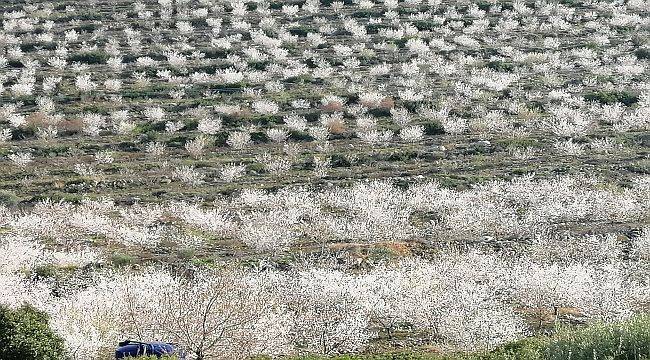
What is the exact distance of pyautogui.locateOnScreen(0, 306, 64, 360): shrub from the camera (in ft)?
46.8

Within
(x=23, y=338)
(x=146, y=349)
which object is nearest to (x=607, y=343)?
(x=146, y=349)

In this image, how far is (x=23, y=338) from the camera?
46.9 feet

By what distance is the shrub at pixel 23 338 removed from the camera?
561 inches

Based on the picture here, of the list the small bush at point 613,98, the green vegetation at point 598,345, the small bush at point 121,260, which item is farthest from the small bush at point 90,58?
the green vegetation at point 598,345

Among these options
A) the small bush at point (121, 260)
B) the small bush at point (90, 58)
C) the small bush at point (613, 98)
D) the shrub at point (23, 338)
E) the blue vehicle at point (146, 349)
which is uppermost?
the small bush at point (90, 58)

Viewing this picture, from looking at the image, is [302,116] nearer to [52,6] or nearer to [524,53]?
[524,53]

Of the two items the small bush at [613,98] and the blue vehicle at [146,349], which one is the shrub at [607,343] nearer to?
the blue vehicle at [146,349]

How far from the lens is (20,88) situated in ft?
127

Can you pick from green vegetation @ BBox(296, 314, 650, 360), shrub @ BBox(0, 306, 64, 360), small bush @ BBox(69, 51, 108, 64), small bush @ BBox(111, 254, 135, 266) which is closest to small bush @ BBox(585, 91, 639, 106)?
small bush @ BBox(111, 254, 135, 266)

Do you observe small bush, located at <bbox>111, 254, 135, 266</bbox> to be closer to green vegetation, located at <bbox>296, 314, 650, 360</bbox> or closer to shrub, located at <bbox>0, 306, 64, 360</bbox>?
shrub, located at <bbox>0, 306, 64, 360</bbox>

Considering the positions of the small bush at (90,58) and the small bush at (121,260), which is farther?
the small bush at (90,58)

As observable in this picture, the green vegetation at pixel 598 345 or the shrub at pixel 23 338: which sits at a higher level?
the green vegetation at pixel 598 345

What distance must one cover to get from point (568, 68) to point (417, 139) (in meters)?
12.9

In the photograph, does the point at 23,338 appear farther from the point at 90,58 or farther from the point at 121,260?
the point at 90,58
